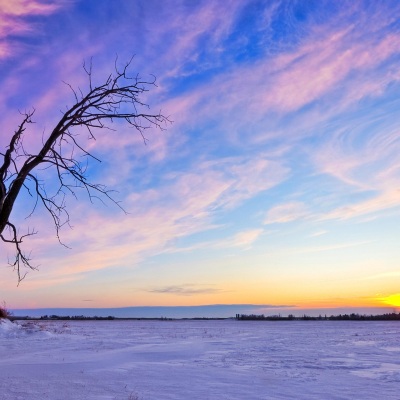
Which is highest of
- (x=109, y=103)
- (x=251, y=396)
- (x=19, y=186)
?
→ (x=109, y=103)

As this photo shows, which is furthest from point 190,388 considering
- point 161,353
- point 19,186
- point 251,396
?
point 161,353

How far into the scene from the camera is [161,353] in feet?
66.5

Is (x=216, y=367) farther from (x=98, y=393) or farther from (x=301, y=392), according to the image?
(x=98, y=393)

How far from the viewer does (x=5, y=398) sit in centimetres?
891

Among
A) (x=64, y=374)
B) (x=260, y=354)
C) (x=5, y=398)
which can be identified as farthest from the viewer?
(x=260, y=354)

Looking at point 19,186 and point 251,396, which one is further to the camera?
point 251,396

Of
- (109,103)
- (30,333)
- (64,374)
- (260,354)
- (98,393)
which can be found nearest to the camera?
(109,103)

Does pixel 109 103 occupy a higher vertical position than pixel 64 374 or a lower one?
higher

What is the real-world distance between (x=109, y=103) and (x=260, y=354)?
16.5 meters

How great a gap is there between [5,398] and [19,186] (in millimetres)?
5325

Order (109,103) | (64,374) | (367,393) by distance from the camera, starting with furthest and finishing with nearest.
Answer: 1. (64,374)
2. (367,393)
3. (109,103)

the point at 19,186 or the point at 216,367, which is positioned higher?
the point at 19,186

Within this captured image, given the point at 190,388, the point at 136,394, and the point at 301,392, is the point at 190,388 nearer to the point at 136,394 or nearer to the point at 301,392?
the point at 136,394

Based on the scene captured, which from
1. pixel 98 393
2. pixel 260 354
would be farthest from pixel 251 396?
pixel 260 354
